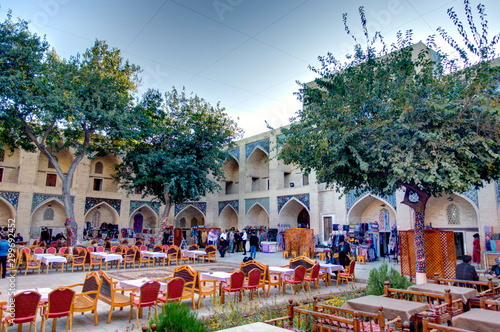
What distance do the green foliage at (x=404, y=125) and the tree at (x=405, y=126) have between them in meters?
0.02

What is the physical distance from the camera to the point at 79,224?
21.1m

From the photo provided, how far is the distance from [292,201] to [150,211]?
11.2 metres

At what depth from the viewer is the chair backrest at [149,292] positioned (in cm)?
534

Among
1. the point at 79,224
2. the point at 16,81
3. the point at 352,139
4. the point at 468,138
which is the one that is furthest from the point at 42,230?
the point at 468,138

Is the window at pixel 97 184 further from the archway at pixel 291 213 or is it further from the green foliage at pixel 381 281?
the green foliage at pixel 381 281

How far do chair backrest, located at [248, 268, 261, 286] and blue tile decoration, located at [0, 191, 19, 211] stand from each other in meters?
18.3

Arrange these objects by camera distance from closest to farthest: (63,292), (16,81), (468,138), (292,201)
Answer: (63,292)
(468,138)
(16,81)
(292,201)

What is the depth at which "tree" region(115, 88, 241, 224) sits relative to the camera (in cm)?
1744

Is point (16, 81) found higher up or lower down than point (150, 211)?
higher up

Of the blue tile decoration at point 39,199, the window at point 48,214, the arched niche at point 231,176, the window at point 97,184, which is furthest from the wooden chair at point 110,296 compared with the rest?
the arched niche at point 231,176

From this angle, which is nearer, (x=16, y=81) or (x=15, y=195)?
(x=16, y=81)

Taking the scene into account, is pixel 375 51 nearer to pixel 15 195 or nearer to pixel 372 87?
pixel 372 87

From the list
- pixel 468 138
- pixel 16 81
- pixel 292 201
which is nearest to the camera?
pixel 468 138

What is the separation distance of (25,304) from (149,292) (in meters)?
1.69
